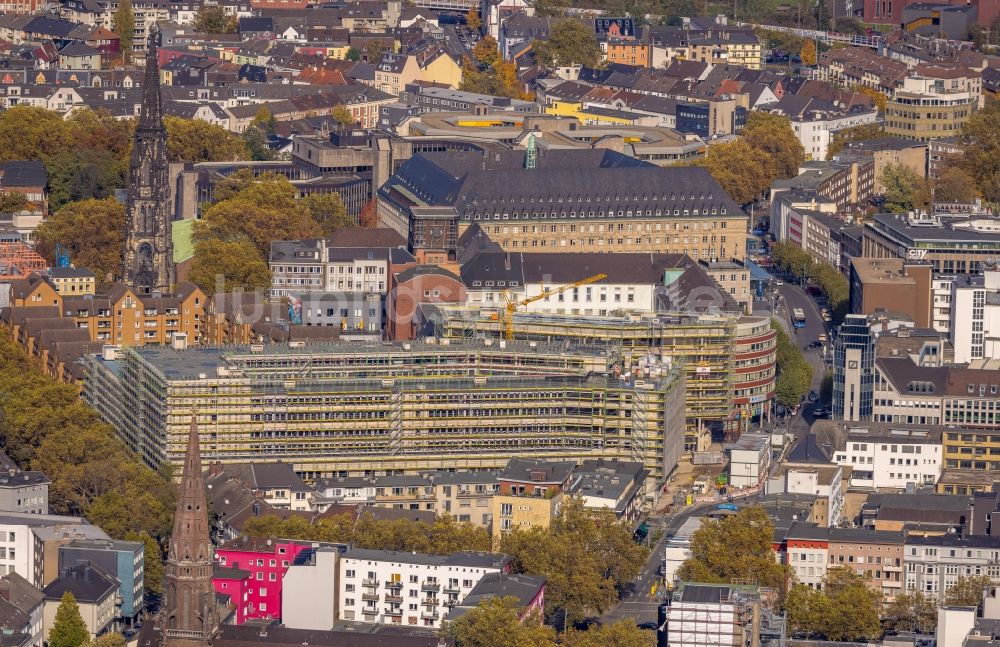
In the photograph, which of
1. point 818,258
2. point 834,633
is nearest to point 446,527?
point 834,633

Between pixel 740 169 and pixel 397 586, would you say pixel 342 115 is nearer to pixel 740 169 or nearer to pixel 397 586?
pixel 740 169

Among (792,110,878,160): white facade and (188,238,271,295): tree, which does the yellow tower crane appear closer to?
(188,238,271,295): tree

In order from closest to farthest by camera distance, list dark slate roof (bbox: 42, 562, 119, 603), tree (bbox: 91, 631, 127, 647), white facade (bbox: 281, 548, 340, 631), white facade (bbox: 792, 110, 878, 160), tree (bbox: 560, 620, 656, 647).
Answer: tree (bbox: 91, 631, 127, 647) < tree (bbox: 560, 620, 656, 647) < dark slate roof (bbox: 42, 562, 119, 603) < white facade (bbox: 281, 548, 340, 631) < white facade (bbox: 792, 110, 878, 160)

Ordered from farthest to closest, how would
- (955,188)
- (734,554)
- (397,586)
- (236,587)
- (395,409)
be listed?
(955,188) → (395,409) → (734,554) → (397,586) → (236,587)

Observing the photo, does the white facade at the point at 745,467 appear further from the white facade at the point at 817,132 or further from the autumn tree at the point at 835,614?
the white facade at the point at 817,132


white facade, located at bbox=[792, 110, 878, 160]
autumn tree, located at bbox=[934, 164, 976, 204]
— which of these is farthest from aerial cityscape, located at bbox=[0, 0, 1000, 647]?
white facade, located at bbox=[792, 110, 878, 160]

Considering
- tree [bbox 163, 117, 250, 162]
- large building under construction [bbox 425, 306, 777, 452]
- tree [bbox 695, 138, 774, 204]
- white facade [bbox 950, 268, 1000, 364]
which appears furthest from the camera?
tree [bbox 163, 117, 250, 162]

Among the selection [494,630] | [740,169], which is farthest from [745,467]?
[740,169]

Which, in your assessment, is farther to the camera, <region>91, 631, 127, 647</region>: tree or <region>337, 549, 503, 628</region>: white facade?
<region>337, 549, 503, 628</region>: white facade
